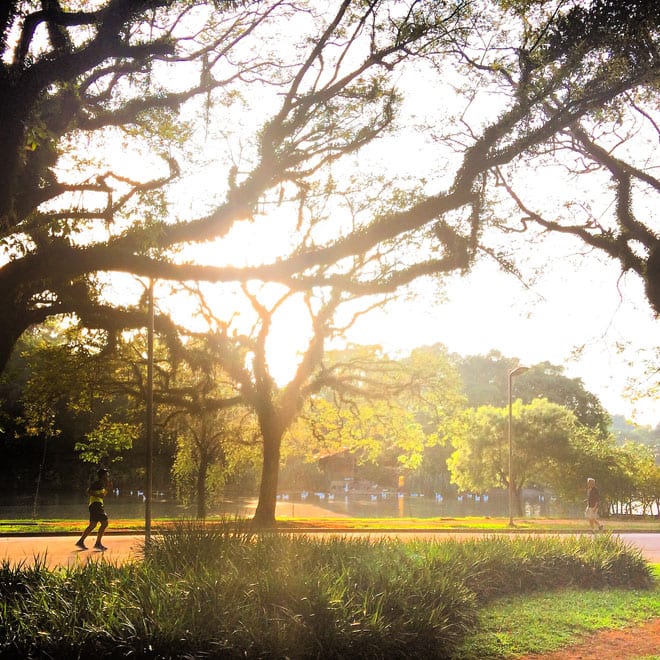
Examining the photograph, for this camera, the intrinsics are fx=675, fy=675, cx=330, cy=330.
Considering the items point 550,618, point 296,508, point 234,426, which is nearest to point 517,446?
point 296,508

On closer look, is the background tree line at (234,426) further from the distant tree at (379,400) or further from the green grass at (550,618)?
the green grass at (550,618)

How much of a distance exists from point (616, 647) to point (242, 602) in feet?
15.7

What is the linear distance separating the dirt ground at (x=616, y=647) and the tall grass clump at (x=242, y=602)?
1.17 m

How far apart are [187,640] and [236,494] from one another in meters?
53.4

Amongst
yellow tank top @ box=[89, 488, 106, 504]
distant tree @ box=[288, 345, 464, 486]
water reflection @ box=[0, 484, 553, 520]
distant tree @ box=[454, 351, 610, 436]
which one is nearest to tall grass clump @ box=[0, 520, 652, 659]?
yellow tank top @ box=[89, 488, 106, 504]

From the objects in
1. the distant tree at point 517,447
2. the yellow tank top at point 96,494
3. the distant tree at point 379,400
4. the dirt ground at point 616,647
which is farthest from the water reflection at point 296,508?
the dirt ground at point 616,647

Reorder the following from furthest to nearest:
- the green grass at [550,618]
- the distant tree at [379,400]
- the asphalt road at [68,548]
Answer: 1. the distant tree at [379,400]
2. the asphalt road at [68,548]
3. the green grass at [550,618]

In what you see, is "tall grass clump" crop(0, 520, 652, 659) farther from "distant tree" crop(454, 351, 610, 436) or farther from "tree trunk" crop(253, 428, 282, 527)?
"distant tree" crop(454, 351, 610, 436)

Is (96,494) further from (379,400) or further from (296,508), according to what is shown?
(296,508)

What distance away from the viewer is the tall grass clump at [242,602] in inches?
242

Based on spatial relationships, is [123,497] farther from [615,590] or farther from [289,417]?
[615,590]

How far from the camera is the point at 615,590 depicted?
1209 cm

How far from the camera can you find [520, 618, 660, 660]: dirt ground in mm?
7742

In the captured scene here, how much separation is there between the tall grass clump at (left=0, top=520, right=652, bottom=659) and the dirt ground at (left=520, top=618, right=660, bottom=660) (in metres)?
1.17
